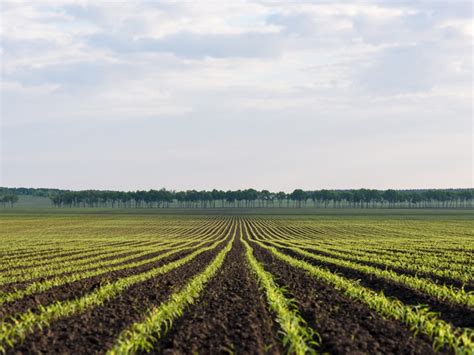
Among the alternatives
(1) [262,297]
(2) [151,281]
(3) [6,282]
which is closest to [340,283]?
(1) [262,297]

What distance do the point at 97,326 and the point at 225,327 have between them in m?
2.91

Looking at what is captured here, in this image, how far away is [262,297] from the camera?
15.6 metres

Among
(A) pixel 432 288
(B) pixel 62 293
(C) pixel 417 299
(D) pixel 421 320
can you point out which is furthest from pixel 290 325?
(B) pixel 62 293

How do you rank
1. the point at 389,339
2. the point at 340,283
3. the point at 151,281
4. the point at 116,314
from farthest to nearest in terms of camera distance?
the point at 151,281, the point at 340,283, the point at 116,314, the point at 389,339

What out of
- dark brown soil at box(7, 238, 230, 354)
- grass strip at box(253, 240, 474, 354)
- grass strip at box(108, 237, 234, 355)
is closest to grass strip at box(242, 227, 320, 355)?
grass strip at box(253, 240, 474, 354)

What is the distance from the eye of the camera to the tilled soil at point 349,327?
956cm

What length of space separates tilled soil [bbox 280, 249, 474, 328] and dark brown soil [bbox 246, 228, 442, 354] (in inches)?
66.5

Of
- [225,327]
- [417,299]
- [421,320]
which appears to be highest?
[421,320]

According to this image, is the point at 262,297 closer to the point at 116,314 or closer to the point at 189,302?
the point at 189,302

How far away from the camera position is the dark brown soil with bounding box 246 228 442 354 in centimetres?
956

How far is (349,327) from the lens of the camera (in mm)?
11156

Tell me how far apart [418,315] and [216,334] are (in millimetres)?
4842

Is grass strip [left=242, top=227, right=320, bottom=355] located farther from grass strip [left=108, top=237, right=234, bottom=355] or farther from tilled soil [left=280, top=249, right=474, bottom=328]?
tilled soil [left=280, top=249, right=474, bottom=328]

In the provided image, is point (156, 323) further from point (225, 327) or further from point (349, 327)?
point (349, 327)
